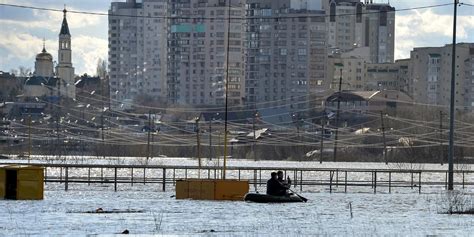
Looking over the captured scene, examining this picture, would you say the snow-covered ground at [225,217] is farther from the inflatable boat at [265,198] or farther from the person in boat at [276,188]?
the person in boat at [276,188]

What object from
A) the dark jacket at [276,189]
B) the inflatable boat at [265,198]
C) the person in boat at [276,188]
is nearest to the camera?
the inflatable boat at [265,198]

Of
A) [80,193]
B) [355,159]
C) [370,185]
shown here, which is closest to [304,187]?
[370,185]

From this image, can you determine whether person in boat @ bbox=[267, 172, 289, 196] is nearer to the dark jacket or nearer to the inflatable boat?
the dark jacket

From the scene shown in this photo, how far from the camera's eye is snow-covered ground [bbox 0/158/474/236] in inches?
1845

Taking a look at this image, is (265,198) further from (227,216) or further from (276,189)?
(227,216)

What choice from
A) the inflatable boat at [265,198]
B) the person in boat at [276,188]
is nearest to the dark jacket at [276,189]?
the person in boat at [276,188]

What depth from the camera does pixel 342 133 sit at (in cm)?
19988

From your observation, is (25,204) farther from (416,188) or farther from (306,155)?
(306,155)

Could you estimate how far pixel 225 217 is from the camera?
179ft

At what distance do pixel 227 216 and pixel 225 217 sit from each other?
63 centimetres

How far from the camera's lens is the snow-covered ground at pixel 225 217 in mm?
46844

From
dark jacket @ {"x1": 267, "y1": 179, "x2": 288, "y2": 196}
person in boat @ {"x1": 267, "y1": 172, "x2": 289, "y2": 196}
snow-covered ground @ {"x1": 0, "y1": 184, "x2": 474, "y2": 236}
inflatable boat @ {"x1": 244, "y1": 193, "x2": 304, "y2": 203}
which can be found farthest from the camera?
dark jacket @ {"x1": 267, "y1": 179, "x2": 288, "y2": 196}

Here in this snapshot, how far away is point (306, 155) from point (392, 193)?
9875cm

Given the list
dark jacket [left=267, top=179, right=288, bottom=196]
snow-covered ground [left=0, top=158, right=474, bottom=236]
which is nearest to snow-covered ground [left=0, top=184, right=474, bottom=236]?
snow-covered ground [left=0, top=158, right=474, bottom=236]
